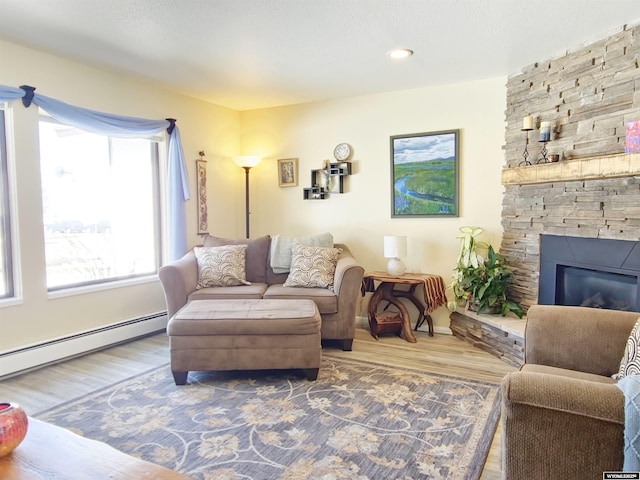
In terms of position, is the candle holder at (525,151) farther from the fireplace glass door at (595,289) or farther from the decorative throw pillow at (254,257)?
the decorative throw pillow at (254,257)

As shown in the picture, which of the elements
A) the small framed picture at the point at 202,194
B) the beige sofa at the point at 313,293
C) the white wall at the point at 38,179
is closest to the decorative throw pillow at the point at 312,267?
the beige sofa at the point at 313,293

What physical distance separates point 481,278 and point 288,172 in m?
2.37

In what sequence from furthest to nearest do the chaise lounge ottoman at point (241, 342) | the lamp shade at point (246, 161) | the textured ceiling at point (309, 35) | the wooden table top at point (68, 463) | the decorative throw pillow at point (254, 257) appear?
1. the lamp shade at point (246, 161)
2. the decorative throw pillow at point (254, 257)
3. the chaise lounge ottoman at point (241, 342)
4. the textured ceiling at point (309, 35)
5. the wooden table top at point (68, 463)

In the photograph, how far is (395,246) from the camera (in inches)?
150

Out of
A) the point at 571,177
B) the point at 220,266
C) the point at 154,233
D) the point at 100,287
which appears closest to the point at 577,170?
the point at 571,177

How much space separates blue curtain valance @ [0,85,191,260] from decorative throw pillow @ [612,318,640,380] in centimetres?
359

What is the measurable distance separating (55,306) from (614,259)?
4.04m

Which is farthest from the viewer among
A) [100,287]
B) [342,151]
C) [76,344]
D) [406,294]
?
[342,151]

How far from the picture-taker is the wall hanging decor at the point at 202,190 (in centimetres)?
440

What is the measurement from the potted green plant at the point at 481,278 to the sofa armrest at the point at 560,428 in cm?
218

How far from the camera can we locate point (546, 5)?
2355 mm

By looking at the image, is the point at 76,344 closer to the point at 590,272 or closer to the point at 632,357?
the point at 632,357

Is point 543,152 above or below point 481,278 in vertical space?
above

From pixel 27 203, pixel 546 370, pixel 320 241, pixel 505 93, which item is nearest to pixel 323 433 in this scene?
pixel 546 370
